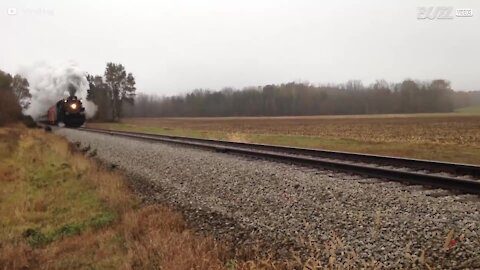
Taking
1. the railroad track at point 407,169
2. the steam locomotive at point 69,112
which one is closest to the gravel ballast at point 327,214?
the railroad track at point 407,169

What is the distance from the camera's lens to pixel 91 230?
8.51 m

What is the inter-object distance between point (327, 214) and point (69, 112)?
1623 inches

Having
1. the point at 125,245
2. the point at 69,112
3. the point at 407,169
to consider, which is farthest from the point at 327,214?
the point at 69,112

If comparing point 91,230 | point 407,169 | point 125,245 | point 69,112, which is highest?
point 69,112

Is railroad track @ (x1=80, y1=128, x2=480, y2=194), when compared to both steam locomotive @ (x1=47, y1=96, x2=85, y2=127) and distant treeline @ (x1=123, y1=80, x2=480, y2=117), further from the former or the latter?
distant treeline @ (x1=123, y1=80, x2=480, y2=117)

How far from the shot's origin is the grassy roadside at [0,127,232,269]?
6.02 metres

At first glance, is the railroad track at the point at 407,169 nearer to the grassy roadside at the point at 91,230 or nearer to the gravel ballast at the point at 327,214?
the gravel ballast at the point at 327,214

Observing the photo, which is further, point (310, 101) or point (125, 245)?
point (310, 101)

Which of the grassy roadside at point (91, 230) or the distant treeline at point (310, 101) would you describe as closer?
the grassy roadside at point (91, 230)

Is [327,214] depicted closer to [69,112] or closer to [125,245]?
[125,245]

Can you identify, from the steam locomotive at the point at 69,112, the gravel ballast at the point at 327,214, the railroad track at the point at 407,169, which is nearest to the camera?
the gravel ballast at the point at 327,214

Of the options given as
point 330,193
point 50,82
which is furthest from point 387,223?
point 50,82

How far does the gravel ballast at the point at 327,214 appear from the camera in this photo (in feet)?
16.1

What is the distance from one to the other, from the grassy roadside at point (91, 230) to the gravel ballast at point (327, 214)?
0.62 metres
